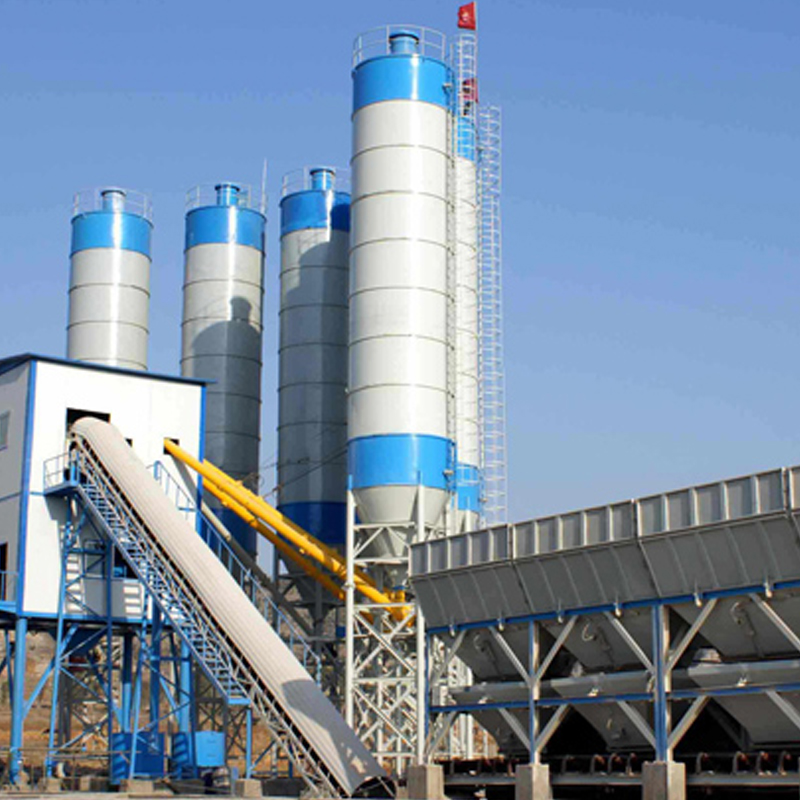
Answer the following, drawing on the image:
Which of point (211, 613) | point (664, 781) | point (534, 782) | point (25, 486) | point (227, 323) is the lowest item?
point (534, 782)

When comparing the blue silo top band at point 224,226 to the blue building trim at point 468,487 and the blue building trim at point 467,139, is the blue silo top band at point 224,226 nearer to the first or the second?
the blue building trim at point 467,139

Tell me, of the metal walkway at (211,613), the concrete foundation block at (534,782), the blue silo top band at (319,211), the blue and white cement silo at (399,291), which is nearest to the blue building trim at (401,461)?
the blue and white cement silo at (399,291)

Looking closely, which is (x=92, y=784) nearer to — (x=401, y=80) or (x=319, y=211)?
(x=401, y=80)

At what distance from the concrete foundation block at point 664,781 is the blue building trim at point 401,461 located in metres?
15.1

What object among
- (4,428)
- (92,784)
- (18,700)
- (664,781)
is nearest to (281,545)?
(4,428)

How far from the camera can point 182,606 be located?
36.7 meters

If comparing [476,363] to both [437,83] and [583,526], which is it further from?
[583,526]

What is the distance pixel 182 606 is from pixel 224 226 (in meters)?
24.2

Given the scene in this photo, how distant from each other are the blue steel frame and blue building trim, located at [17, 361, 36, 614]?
569 inches

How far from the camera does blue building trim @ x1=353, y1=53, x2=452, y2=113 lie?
4288 cm

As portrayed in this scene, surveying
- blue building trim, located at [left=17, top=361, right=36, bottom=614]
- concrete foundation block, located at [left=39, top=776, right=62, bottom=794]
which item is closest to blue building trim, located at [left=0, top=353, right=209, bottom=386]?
blue building trim, located at [left=17, top=361, right=36, bottom=614]

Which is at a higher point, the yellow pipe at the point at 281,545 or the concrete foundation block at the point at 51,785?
the yellow pipe at the point at 281,545

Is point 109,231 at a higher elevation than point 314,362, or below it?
higher

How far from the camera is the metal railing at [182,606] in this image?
32.4 meters
